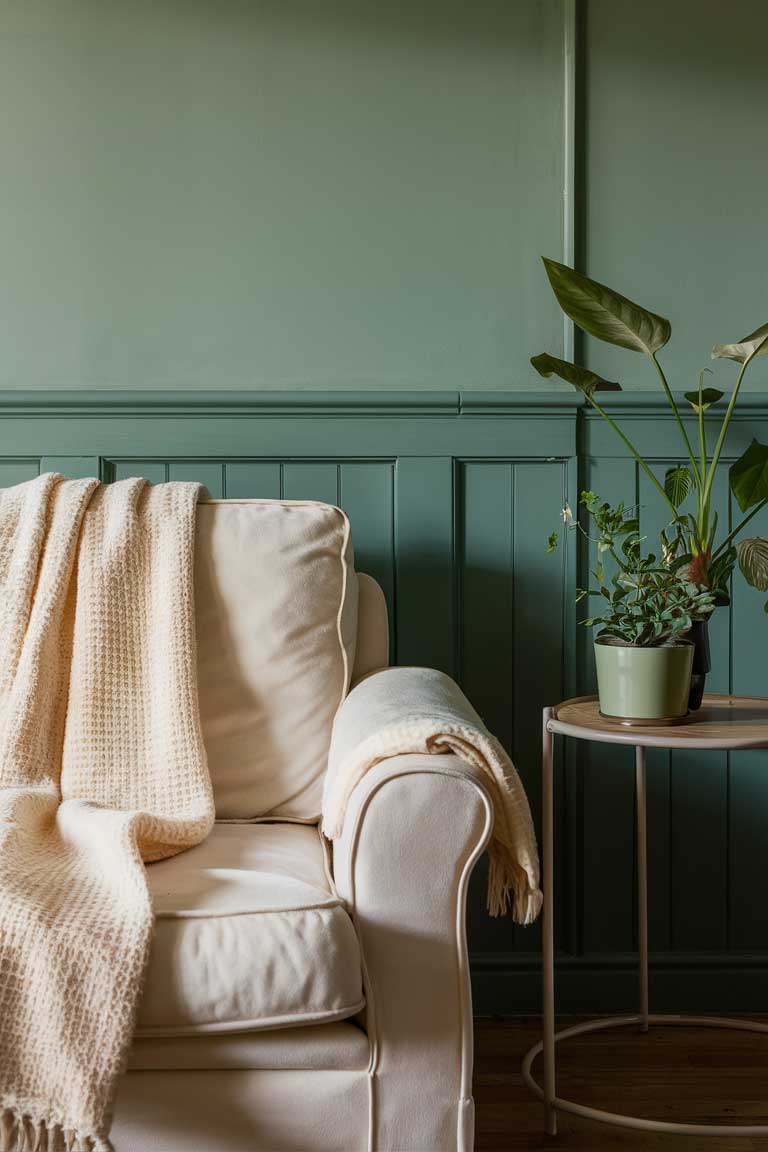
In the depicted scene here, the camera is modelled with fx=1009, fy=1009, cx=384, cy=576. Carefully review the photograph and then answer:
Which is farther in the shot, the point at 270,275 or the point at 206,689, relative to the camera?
the point at 270,275

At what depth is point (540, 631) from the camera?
1890 mm

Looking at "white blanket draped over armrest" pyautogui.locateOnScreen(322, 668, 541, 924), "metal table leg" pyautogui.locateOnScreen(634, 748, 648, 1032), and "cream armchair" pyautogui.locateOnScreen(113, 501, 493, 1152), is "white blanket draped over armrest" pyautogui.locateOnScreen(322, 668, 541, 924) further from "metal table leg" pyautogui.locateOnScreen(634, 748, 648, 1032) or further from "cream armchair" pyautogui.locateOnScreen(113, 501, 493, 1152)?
"metal table leg" pyautogui.locateOnScreen(634, 748, 648, 1032)

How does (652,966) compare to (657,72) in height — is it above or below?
below

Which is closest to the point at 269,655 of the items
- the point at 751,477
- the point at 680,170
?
the point at 751,477

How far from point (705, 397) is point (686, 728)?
0.66 meters

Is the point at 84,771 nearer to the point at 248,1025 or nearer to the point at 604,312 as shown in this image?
the point at 248,1025

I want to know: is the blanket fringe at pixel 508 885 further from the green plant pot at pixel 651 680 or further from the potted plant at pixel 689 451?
the potted plant at pixel 689 451

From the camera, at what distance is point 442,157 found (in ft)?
6.20

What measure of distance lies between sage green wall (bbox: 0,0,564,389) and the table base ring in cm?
116

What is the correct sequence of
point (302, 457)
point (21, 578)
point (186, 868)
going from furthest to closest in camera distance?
point (302, 457) < point (21, 578) < point (186, 868)

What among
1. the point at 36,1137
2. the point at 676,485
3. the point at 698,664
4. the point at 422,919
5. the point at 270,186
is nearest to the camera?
the point at 36,1137

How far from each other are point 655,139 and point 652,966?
1.55 metres

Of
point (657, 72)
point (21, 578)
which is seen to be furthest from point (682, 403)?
point (21, 578)

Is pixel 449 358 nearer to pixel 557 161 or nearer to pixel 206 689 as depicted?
pixel 557 161
